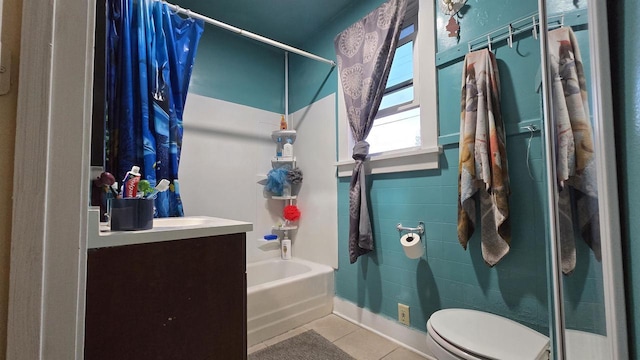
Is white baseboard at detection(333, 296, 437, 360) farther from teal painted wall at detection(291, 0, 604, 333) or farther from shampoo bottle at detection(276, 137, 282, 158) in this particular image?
shampoo bottle at detection(276, 137, 282, 158)

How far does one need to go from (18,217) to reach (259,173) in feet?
6.88

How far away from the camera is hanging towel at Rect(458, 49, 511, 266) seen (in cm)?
115

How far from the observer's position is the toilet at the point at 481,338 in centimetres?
87

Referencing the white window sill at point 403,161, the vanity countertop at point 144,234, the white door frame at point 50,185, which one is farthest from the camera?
the white window sill at point 403,161

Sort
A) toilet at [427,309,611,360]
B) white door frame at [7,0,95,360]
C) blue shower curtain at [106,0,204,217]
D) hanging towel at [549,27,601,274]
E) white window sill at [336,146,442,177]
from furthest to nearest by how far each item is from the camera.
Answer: white window sill at [336,146,442,177] < blue shower curtain at [106,0,204,217] < toilet at [427,309,611,360] < hanging towel at [549,27,601,274] < white door frame at [7,0,95,360]

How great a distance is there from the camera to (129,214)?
2.54ft

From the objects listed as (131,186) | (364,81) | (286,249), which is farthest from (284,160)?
(131,186)

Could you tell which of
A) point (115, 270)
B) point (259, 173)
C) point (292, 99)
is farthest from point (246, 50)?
point (115, 270)

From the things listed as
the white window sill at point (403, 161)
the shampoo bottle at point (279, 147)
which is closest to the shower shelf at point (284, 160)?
the shampoo bottle at point (279, 147)

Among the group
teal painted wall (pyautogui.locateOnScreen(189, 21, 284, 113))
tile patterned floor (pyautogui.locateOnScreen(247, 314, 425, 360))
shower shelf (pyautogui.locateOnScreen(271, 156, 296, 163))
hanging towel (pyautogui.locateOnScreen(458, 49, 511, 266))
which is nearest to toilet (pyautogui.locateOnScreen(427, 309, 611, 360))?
hanging towel (pyautogui.locateOnScreen(458, 49, 511, 266))

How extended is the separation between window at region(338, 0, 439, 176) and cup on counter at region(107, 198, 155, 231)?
4.55 ft

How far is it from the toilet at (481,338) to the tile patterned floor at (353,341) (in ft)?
1.79

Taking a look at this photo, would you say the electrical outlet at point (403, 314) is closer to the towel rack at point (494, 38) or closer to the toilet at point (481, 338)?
the toilet at point (481, 338)

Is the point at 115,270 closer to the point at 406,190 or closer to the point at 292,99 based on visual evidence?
the point at 406,190
